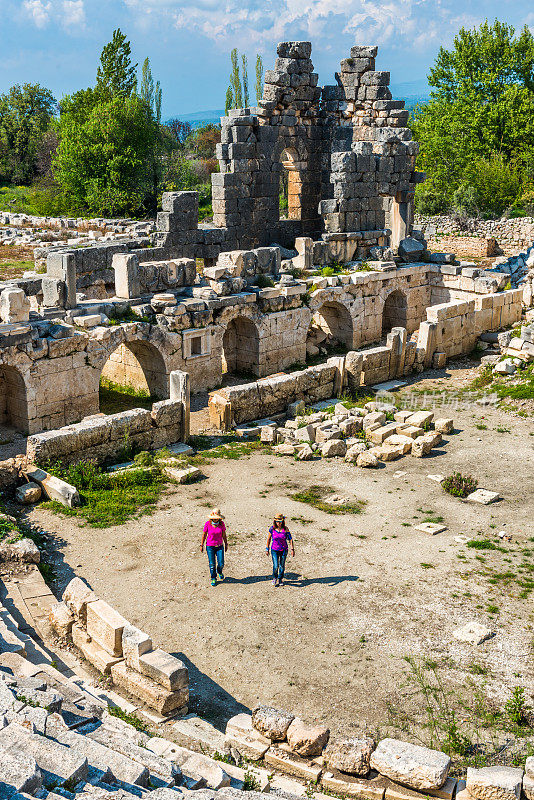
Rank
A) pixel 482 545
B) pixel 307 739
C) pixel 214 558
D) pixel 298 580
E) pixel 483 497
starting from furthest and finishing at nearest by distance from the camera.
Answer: pixel 483 497, pixel 482 545, pixel 298 580, pixel 214 558, pixel 307 739

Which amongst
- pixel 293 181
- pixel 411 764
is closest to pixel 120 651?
pixel 411 764

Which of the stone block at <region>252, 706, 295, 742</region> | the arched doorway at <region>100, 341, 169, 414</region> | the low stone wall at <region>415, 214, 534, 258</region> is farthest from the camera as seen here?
the low stone wall at <region>415, 214, 534, 258</region>

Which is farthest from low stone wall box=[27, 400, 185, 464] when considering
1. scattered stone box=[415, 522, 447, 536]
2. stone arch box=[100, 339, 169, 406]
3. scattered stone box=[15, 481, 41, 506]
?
scattered stone box=[415, 522, 447, 536]

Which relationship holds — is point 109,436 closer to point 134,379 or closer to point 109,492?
point 109,492

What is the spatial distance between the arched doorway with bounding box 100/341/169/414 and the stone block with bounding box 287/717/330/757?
10.7 meters

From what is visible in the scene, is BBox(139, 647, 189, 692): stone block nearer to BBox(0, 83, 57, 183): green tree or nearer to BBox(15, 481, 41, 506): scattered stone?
BBox(15, 481, 41, 506): scattered stone

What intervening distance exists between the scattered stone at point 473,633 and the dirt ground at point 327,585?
102 mm

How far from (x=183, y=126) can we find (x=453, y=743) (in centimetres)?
9304

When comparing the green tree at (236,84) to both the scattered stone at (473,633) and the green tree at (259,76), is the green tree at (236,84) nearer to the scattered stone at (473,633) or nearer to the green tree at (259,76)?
the green tree at (259,76)

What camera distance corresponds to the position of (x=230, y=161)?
2295 cm

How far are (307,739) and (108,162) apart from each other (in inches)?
1455

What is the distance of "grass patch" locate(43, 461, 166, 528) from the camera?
12922mm

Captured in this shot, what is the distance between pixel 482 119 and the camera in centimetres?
4494

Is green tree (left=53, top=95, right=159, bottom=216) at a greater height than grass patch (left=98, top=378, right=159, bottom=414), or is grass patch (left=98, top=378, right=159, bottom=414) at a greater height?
green tree (left=53, top=95, right=159, bottom=216)
